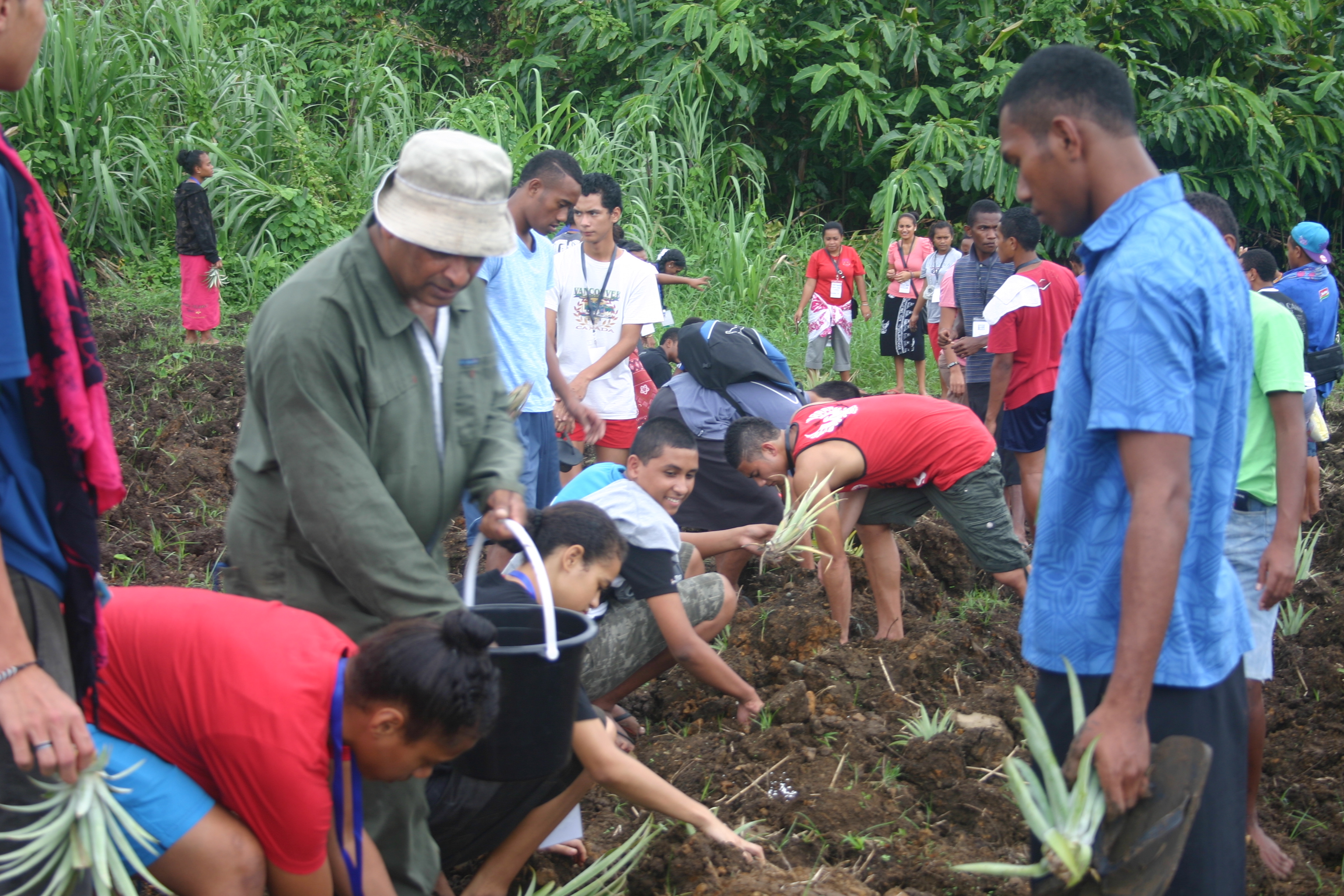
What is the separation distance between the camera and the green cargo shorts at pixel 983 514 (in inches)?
182

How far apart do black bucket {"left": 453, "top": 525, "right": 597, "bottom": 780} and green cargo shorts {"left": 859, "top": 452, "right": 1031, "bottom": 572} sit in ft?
8.49

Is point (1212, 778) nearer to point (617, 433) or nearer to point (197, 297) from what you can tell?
point (617, 433)

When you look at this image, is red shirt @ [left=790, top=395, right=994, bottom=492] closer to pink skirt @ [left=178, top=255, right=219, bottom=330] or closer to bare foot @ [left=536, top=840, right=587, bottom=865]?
bare foot @ [left=536, top=840, right=587, bottom=865]

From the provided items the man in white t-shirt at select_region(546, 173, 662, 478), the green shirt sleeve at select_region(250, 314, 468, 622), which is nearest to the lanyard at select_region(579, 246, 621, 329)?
the man in white t-shirt at select_region(546, 173, 662, 478)

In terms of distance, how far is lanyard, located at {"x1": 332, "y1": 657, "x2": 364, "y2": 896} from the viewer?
1.96m

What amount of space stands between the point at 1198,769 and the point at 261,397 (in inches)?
68.7

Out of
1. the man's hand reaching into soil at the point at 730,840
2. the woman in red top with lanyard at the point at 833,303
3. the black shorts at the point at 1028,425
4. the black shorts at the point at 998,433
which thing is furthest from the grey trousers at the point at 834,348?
the man's hand reaching into soil at the point at 730,840

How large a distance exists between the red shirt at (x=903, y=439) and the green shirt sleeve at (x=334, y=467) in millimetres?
2692

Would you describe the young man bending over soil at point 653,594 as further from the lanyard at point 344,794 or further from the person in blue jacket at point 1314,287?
the person in blue jacket at point 1314,287

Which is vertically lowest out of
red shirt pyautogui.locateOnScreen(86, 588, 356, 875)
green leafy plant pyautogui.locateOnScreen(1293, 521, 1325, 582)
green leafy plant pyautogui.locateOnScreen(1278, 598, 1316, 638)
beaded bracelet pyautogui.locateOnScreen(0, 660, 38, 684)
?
green leafy plant pyautogui.locateOnScreen(1278, 598, 1316, 638)

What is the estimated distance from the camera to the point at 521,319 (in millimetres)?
4102

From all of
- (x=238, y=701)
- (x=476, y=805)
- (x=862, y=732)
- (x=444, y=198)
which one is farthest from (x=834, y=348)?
(x=238, y=701)

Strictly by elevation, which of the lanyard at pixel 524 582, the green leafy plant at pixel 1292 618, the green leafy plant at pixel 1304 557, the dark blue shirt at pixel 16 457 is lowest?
the green leafy plant at pixel 1292 618

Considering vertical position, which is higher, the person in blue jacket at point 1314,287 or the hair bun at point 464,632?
the hair bun at point 464,632
